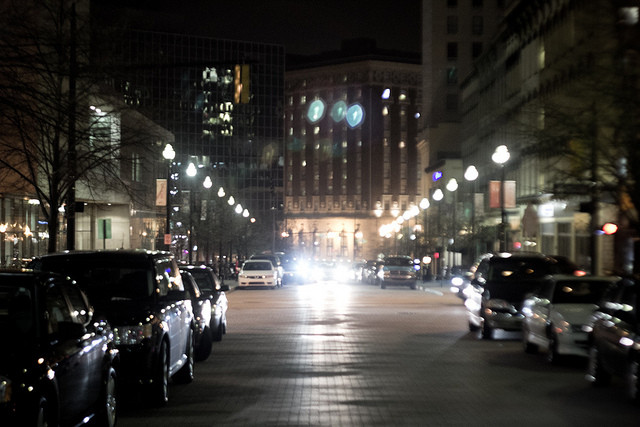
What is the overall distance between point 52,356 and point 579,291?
1280cm

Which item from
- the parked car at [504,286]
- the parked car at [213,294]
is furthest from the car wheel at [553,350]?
the parked car at [213,294]

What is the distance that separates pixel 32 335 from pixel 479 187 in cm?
7793

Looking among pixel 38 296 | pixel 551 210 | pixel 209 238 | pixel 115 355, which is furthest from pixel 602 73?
pixel 209 238

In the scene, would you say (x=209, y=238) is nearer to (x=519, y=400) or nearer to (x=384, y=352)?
(x=384, y=352)

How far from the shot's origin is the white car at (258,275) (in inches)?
2339

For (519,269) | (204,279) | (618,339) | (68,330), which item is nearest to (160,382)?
(68,330)

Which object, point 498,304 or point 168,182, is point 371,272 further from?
point 498,304

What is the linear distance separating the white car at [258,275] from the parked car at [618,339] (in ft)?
144

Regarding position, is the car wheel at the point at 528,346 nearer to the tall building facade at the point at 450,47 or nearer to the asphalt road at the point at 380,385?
the asphalt road at the point at 380,385

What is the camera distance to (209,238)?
7494 centimetres

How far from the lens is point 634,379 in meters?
13.4

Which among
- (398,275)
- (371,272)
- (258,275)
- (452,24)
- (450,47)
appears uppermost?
(452,24)

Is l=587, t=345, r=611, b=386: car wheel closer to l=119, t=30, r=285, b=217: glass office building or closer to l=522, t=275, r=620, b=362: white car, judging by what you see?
l=522, t=275, r=620, b=362: white car

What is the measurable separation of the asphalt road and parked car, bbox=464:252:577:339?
60cm
